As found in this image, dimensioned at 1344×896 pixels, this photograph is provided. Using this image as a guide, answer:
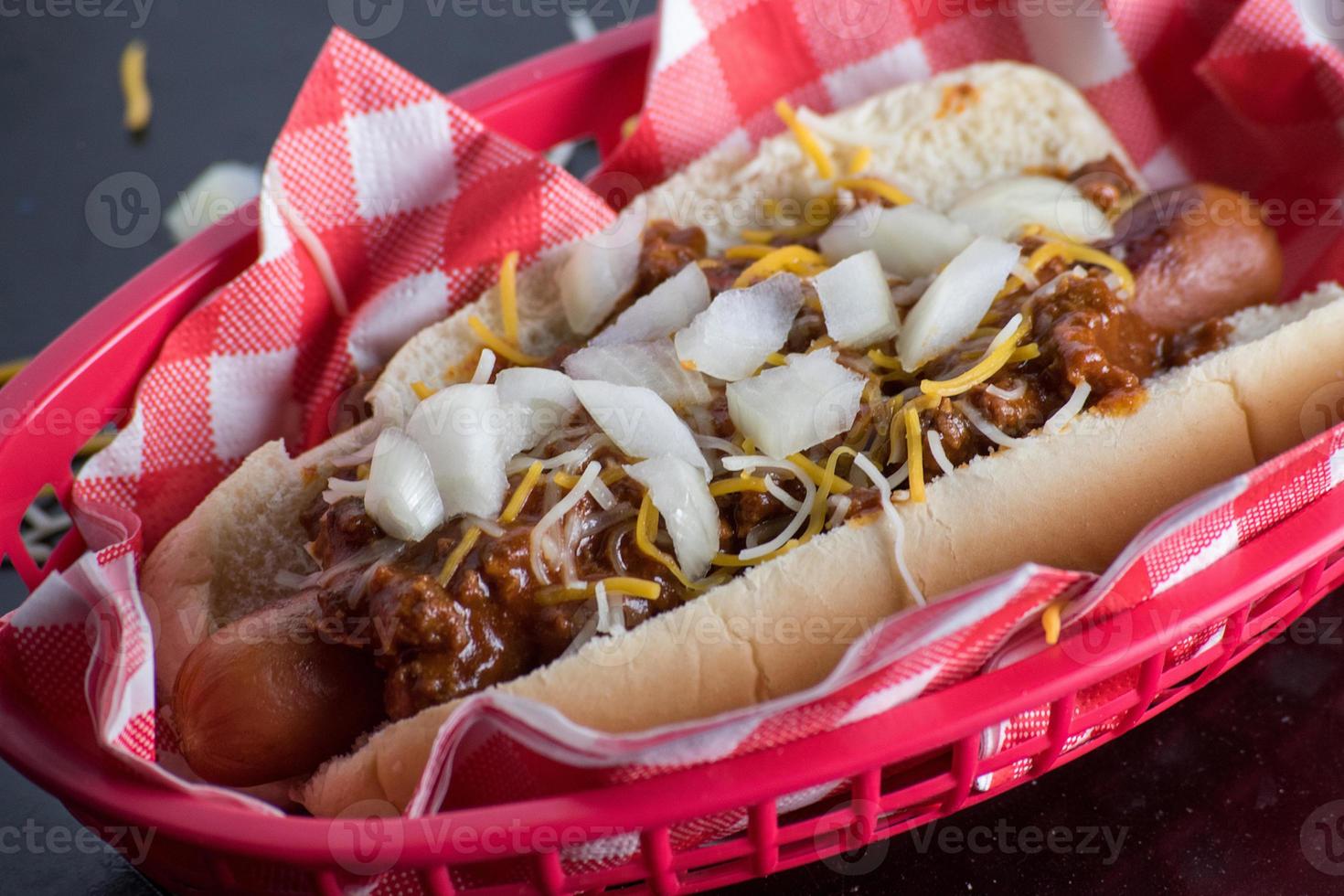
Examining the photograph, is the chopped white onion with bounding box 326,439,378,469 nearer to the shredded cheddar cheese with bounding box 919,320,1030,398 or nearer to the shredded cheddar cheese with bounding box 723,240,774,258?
the shredded cheddar cheese with bounding box 723,240,774,258

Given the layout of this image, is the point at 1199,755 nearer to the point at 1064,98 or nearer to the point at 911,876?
the point at 911,876

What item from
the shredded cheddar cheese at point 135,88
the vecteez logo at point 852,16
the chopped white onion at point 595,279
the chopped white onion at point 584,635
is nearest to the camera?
the chopped white onion at point 584,635

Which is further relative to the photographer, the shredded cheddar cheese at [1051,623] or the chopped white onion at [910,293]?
the chopped white onion at [910,293]

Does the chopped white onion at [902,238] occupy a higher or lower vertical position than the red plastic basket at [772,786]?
higher

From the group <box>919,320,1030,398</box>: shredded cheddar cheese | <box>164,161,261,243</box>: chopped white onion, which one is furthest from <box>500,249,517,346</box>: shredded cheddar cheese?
<box>164,161,261,243</box>: chopped white onion

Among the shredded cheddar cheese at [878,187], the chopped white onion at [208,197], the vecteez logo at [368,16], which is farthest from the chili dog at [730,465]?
the vecteez logo at [368,16]

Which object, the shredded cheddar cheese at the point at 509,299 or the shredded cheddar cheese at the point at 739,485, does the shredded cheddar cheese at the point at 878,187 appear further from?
the shredded cheddar cheese at the point at 739,485

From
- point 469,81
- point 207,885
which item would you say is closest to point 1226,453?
point 207,885

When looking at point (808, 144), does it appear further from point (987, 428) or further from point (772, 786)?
point (772, 786)
